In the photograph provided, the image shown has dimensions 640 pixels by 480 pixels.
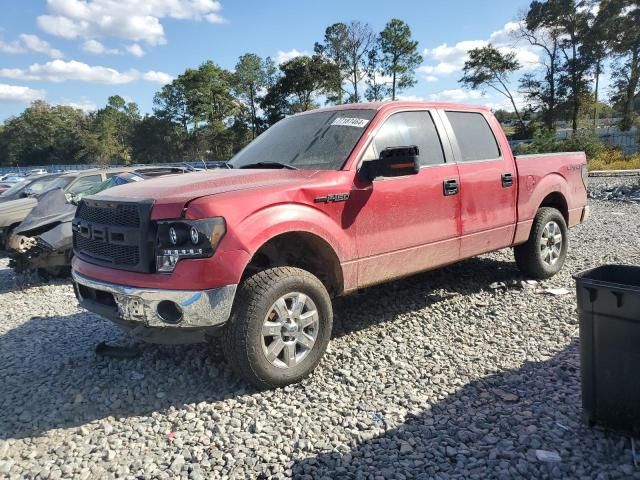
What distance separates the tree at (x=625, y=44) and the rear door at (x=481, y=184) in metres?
37.4

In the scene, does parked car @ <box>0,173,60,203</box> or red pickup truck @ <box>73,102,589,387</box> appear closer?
red pickup truck @ <box>73,102,589,387</box>

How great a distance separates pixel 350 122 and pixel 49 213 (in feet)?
18.4

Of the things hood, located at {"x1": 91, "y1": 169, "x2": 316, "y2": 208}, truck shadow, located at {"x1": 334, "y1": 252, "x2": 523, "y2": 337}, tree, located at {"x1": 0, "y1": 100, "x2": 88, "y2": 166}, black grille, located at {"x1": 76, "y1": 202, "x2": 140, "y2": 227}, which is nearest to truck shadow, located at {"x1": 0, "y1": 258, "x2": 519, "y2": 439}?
truck shadow, located at {"x1": 334, "y1": 252, "x2": 523, "y2": 337}

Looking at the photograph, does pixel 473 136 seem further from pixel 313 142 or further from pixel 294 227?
pixel 294 227

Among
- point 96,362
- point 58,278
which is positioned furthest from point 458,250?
point 58,278

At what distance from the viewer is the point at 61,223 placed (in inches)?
293

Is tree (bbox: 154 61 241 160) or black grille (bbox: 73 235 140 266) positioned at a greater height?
tree (bbox: 154 61 241 160)

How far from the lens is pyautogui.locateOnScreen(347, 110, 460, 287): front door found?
4004 millimetres

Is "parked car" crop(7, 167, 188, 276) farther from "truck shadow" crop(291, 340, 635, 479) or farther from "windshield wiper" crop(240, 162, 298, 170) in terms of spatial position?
"truck shadow" crop(291, 340, 635, 479)

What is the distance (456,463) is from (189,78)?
6672 cm

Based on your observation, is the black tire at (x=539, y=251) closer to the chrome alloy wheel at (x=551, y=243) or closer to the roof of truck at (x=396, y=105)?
the chrome alloy wheel at (x=551, y=243)

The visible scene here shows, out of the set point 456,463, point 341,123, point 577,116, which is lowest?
point 456,463

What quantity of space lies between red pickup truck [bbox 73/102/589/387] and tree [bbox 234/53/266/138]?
199 feet

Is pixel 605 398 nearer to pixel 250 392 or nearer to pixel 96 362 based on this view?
pixel 250 392
